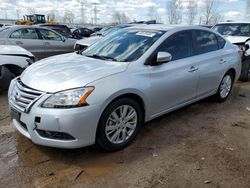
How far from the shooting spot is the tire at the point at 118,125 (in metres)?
3.43

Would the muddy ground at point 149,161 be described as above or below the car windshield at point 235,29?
below

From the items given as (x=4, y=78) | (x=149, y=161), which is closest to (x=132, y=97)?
(x=149, y=161)

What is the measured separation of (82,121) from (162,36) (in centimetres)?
194

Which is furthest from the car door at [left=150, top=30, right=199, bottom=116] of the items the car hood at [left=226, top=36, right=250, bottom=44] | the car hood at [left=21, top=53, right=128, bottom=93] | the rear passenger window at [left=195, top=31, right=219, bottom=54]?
the car hood at [left=226, top=36, right=250, bottom=44]

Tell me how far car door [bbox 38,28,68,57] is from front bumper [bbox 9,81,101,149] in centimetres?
684

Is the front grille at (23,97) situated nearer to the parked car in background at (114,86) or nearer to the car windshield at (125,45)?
the parked car in background at (114,86)

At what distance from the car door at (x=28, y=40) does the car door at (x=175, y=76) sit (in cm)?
624

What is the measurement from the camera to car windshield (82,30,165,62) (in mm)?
4086

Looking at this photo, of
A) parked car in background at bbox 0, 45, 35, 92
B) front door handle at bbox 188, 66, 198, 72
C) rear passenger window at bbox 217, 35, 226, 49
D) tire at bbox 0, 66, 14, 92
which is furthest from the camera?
parked car in background at bbox 0, 45, 35, 92

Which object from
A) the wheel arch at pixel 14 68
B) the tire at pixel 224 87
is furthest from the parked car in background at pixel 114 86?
the wheel arch at pixel 14 68

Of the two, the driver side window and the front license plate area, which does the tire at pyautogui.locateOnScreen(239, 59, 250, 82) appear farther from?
the front license plate area

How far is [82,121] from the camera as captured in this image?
124 inches

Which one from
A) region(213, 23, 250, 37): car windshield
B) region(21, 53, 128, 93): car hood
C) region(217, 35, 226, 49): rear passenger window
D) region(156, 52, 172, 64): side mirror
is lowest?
region(21, 53, 128, 93): car hood

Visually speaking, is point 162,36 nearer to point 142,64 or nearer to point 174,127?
point 142,64
